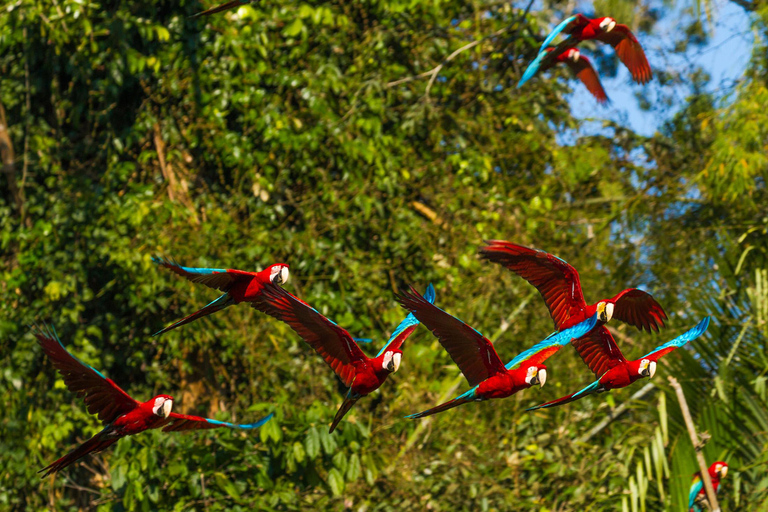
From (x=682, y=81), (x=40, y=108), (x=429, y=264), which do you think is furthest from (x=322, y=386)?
(x=682, y=81)

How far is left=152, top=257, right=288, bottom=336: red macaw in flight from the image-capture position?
1906 millimetres

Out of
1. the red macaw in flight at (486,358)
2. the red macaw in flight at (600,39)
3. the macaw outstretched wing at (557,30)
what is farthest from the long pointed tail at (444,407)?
the macaw outstretched wing at (557,30)

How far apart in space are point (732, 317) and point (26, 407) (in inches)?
138

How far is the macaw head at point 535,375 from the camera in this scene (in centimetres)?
184

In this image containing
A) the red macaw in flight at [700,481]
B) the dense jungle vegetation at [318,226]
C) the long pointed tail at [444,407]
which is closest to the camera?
the long pointed tail at [444,407]

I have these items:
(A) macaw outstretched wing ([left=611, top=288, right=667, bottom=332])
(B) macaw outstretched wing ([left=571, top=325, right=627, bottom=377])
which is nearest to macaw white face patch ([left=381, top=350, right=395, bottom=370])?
(B) macaw outstretched wing ([left=571, top=325, right=627, bottom=377])

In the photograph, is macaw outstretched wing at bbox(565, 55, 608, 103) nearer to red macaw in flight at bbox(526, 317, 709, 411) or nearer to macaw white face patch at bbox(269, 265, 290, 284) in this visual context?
red macaw in flight at bbox(526, 317, 709, 411)

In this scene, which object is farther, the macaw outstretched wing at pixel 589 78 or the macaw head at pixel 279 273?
the macaw outstretched wing at pixel 589 78

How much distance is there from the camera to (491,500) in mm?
3926

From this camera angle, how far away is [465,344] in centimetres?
190

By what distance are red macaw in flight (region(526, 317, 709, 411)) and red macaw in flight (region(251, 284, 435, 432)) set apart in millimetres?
333

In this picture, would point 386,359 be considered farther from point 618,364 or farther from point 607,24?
point 607,24

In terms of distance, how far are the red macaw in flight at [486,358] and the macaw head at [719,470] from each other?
1.56m

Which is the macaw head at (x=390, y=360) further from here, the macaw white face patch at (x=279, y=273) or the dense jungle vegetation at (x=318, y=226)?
the dense jungle vegetation at (x=318, y=226)
